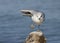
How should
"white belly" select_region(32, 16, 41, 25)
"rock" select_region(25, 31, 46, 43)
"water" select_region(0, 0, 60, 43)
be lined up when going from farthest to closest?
"water" select_region(0, 0, 60, 43) < "rock" select_region(25, 31, 46, 43) < "white belly" select_region(32, 16, 41, 25)

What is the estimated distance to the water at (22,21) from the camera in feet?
34.8

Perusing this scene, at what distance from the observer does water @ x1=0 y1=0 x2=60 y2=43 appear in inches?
417

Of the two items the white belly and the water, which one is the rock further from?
the water

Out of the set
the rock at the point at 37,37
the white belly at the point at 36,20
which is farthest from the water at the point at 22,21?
the white belly at the point at 36,20

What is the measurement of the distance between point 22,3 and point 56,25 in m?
4.08

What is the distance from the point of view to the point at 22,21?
12422mm

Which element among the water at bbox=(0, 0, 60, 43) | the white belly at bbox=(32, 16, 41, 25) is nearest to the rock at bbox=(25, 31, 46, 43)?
the white belly at bbox=(32, 16, 41, 25)

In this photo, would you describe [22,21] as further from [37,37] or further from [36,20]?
[36,20]

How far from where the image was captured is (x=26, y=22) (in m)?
12.1

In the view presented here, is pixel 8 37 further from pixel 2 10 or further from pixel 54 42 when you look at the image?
pixel 2 10

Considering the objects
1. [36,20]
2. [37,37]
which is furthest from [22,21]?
[36,20]

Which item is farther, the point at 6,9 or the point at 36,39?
the point at 6,9

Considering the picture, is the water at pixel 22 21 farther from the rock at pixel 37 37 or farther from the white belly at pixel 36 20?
the white belly at pixel 36 20

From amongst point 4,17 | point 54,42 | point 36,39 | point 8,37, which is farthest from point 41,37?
point 4,17
